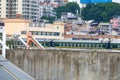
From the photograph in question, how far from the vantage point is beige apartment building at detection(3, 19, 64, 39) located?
88375 millimetres

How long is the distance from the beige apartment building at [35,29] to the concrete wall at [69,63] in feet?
198

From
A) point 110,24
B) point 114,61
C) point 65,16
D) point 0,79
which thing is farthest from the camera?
point 65,16

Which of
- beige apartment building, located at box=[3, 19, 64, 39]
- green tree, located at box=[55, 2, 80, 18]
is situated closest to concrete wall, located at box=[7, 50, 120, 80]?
beige apartment building, located at box=[3, 19, 64, 39]

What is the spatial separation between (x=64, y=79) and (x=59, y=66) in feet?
1.72

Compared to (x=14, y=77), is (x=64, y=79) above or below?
below

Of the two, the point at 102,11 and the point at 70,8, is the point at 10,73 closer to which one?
the point at 102,11

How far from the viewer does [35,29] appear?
96625mm

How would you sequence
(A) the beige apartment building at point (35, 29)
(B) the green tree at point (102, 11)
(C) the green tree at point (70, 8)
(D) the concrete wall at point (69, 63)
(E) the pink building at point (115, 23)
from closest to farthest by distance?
(D) the concrete wall at point (69, 63) < (A) the beige apartment building at point (35, 29) < (E) the pink building at point (115, 23) < (B) the green tree at point (102, 11) < (C) the green tree at point (70, 8)

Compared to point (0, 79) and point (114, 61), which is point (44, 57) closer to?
point (114, 61)

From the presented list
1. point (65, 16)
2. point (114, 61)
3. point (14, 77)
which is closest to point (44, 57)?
point (114, 61)

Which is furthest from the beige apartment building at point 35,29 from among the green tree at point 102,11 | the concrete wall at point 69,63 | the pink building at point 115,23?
the concrete wall at point 69,63

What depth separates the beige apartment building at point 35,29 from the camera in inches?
3479

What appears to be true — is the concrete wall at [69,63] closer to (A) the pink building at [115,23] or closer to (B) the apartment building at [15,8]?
(A) the pink building at [115,23]

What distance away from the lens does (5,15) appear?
15488cm
